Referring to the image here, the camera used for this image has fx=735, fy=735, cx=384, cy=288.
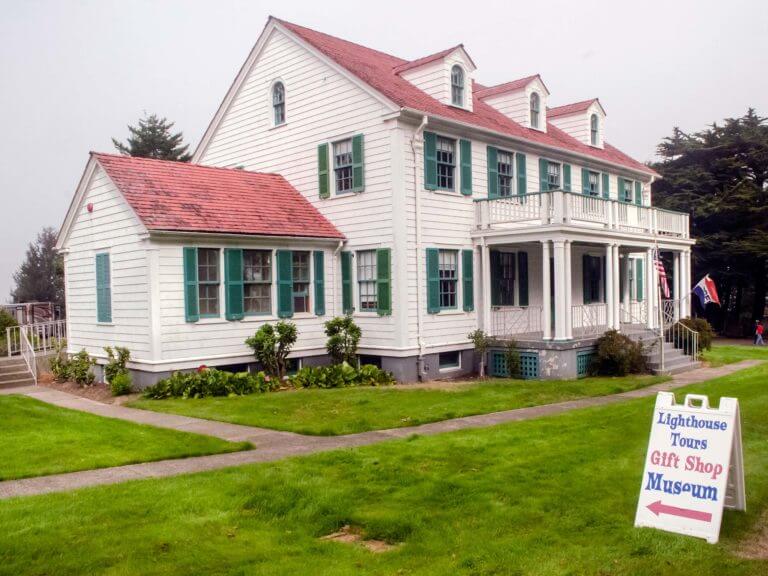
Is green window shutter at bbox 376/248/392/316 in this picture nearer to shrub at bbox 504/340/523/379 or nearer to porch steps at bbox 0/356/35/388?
shrub at bbox 504/340/523/379

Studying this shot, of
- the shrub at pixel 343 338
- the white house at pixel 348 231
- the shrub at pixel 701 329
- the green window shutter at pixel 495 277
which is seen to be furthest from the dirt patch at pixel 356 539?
the shrub at pixel 701 329

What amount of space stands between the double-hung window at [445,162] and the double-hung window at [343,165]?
2222 mm

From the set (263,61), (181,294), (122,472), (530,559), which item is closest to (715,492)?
(530,559)

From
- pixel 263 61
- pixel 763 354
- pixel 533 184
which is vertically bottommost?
pixel 763 354

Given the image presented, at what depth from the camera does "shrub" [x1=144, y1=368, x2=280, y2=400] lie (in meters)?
14.6

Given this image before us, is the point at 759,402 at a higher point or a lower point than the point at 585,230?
lower

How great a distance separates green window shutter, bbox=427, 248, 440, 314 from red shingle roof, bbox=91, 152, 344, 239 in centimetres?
240

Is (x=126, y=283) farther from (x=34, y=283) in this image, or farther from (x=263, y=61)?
(x=34, y=283)

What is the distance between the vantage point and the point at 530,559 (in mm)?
5488

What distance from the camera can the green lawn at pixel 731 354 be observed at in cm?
2235

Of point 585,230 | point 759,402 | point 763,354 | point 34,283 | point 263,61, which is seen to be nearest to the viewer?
point 759,402

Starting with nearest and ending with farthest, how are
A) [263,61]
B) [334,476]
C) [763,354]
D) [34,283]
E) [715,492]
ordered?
1. [715,492]
2. [334,476]
3. [263,61]
4. [763,354]
5. [34,283]

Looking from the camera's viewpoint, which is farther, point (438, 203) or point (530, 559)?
point (438, 203)

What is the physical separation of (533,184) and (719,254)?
17.8 meters
